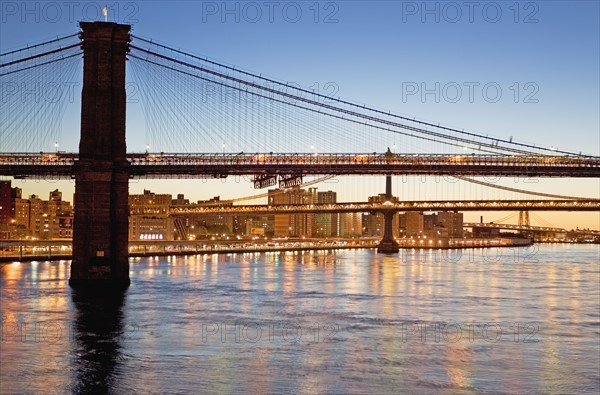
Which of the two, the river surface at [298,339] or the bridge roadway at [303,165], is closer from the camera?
the river surface at [298,339]

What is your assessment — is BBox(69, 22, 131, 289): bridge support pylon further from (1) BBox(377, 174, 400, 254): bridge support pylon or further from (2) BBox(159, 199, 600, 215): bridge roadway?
(1) BBox(377, 174, 400, 254): bridge support pylon

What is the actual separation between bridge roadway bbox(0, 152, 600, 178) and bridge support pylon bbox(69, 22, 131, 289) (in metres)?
1.51

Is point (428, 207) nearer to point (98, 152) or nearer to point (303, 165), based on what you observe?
point (303, 165)

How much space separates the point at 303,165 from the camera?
180 ft

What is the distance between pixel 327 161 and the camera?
186 feet

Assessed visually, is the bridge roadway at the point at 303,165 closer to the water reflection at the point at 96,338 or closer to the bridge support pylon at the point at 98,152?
the bridge support pylon at the point at 98,152

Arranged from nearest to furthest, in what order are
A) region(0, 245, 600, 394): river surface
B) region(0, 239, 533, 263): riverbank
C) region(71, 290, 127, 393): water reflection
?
1. region(0, 245, 600, 394): river surface
2. region(71, 290, 127, 393): water reflection
3. region(0, 239, 533, 263): riverbank

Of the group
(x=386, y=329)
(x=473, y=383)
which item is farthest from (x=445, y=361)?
(x=386, y=329)

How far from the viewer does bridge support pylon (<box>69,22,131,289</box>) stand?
4538 centimetres

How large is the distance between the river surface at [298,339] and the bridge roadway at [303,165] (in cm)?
684

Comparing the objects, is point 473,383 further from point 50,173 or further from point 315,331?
point 50,173

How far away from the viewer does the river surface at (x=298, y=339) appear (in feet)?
76.6

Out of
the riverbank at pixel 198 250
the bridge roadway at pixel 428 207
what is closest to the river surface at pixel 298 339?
the riverbank at pixel 198 250

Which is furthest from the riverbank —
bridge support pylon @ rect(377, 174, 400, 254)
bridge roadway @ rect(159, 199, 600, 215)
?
bridge support pylon @ rect(377, 174, 400, 254)
